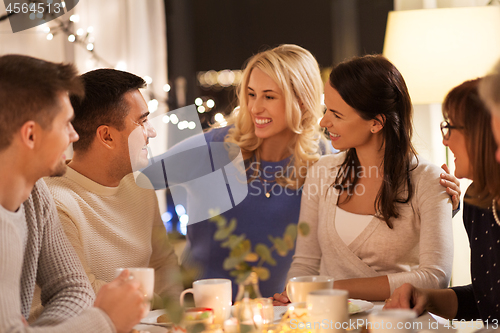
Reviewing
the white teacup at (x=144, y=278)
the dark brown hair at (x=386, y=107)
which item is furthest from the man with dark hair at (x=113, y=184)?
the dark brown hair at (x=386, y=107)

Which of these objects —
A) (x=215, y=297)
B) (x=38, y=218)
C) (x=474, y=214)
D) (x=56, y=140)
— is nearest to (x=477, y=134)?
(x=474, y=214)

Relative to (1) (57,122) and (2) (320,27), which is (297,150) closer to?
(1) (57,122)

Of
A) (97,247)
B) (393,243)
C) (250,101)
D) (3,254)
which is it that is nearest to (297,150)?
(250,101)

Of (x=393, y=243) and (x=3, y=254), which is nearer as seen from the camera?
(x=3, y=254)

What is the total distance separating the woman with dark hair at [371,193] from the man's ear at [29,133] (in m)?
0.92

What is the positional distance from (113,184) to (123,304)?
723 millimetres

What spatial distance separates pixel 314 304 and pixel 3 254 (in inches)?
21.4

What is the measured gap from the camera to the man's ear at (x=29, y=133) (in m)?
0.87

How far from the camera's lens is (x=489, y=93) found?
A: 815 mm

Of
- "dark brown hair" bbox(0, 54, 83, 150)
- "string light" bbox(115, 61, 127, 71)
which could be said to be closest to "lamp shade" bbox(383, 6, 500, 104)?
"dark brown hair" bbox(0, 54, 83, 150)

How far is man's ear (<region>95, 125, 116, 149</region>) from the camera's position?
145 centimetres

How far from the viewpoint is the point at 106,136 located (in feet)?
4.80

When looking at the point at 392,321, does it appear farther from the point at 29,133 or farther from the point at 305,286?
the point at 29,133

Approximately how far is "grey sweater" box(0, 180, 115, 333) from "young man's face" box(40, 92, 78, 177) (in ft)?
0.37
